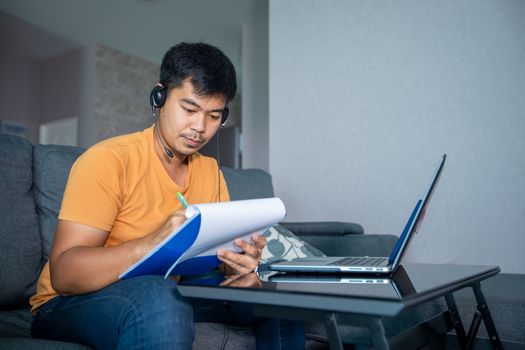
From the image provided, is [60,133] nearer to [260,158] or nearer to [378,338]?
[260,158]

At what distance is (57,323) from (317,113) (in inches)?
73.8

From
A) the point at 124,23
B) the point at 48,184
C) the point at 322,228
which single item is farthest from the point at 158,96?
the point at 124,23

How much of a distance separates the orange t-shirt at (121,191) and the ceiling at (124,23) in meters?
3.44

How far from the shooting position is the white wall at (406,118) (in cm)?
206

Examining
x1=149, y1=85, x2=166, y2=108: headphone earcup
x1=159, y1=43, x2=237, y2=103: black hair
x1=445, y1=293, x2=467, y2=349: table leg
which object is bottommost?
x1=445, y1=293, x2=467, y2=349: table leg

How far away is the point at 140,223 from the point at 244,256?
0.28m

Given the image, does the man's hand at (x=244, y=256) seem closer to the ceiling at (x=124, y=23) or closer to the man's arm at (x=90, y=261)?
the man's arm at (x=90, y=261)

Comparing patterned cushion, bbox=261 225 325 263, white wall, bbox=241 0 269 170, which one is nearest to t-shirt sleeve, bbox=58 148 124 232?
patterned cushion, bbox=261 225 325 263

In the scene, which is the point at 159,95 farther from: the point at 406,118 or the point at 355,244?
the point at 406,118

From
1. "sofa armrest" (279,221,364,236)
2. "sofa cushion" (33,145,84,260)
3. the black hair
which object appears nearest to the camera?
the black hair

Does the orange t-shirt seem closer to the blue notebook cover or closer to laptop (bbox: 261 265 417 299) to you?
the blue notebook cover

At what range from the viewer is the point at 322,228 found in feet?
6.07

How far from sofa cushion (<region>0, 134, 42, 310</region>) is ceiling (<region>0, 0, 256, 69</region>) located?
3377mm

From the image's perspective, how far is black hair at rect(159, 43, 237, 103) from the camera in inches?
41.9
